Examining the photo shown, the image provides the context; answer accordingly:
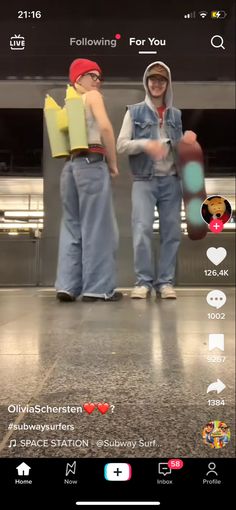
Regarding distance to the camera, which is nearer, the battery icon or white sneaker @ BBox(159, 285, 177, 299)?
the battery icon

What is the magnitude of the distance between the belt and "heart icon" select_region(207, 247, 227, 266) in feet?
0.76

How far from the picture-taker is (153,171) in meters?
0.70

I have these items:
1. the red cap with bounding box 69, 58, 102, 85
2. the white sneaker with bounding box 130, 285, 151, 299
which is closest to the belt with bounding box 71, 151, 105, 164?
the red cap with bounding box 69, 58, 102, 85

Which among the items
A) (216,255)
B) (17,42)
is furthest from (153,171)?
(17,42)

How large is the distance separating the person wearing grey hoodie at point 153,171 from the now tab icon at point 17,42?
0.60 ft

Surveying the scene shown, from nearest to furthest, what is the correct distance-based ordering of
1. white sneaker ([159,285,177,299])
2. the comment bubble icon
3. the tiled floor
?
the tiled floor < the comment bubble icon < white sneaker ([159,285,177,299])

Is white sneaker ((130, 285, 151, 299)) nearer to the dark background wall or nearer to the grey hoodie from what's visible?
the dark background wall

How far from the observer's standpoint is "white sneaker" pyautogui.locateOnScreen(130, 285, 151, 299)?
2.42 feet

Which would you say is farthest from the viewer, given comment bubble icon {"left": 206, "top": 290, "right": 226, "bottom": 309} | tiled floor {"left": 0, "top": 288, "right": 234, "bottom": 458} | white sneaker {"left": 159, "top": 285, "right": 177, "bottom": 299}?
white sneaker {"left": 159, "top": 285, "right": 177, "bottom": 299}
